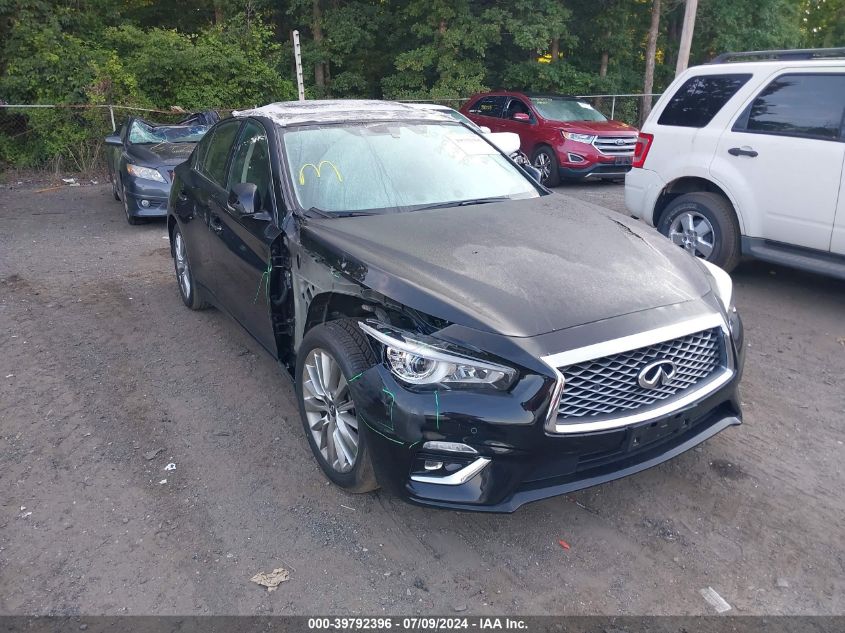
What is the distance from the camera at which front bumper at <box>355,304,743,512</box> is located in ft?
8.84

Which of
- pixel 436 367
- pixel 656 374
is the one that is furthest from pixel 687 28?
pixel 436 367

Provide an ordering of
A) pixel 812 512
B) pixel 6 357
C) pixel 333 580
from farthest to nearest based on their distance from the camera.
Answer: pixel 6 357, pixel 812 512, pixel 333 580

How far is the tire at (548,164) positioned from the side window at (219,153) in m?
8.02

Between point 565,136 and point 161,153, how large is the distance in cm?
670

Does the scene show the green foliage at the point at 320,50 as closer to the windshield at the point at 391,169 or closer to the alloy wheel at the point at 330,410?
the windshield at the point at 391,169

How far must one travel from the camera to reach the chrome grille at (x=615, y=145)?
1226 centimetres

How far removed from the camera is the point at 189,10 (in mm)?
23859

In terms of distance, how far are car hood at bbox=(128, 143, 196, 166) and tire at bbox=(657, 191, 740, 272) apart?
6.17 meters

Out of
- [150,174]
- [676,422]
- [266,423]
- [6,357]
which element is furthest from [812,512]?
[150,174]

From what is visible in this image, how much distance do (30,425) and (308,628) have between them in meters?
2.49

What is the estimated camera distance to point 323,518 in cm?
329

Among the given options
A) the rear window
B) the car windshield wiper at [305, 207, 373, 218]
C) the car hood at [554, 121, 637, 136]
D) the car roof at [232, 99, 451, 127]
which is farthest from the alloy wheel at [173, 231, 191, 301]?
the car hood at [554, 121, 637, 136]

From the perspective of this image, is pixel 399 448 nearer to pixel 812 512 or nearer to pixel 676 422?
pixel 676 422

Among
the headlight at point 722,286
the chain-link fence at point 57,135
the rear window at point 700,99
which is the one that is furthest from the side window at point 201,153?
the chain-link fence at point 57,135
